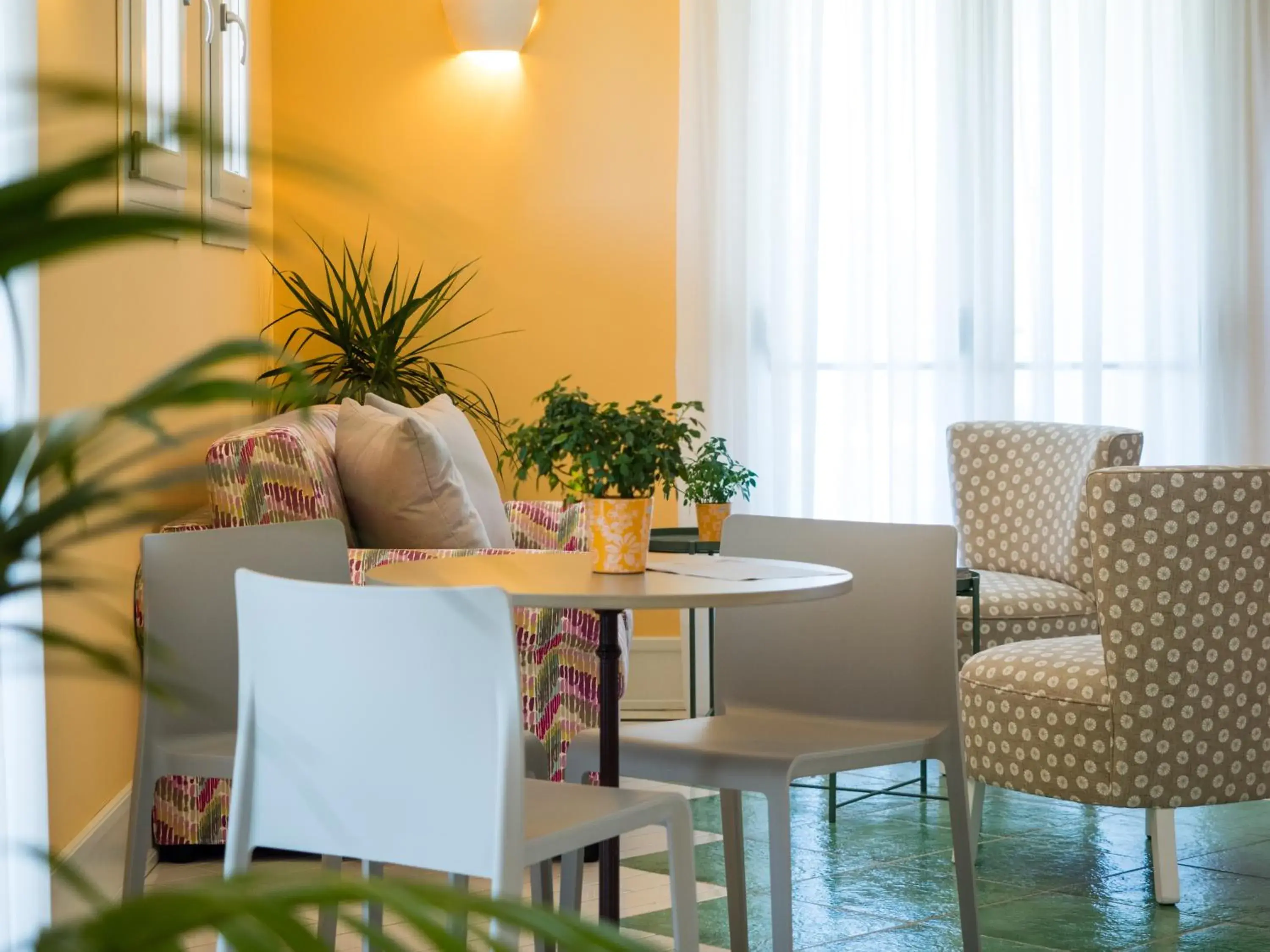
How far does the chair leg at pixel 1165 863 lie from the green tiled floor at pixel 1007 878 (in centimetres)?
3

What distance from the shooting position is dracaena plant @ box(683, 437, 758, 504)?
14.4ft

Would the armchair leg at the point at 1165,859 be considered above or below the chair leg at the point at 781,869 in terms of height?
below

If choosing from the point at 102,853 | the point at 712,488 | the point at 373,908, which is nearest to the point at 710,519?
the point at 712,488

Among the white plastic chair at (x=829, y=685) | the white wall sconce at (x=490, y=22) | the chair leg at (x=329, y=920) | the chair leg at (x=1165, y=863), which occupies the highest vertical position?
the white wall sconce at (x=490, y=22)

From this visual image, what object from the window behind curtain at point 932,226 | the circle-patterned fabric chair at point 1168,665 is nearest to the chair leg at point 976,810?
the circle-patterned fabric chair at point 1168,665

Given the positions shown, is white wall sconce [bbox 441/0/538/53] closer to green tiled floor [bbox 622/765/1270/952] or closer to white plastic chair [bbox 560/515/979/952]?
green tiled floor [bbox 622/765/1270/952]

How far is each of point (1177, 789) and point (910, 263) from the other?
2905 mm

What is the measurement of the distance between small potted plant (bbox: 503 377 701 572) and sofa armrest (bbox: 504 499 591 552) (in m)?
1.98

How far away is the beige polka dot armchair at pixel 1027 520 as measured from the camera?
456cm

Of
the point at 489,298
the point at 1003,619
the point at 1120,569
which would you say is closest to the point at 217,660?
the point at 1120,569

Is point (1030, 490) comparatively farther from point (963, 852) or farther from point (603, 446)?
point (603, 446)

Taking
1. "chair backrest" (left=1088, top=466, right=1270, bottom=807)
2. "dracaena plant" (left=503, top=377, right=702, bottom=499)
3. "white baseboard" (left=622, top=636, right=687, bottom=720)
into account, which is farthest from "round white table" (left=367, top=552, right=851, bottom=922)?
"white baseboard" (left=622, top=636, right=687, bottom=720)

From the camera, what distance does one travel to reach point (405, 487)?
367 cm

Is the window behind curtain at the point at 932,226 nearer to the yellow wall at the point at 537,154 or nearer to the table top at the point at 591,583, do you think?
the yellow wall at the point at 537,154
